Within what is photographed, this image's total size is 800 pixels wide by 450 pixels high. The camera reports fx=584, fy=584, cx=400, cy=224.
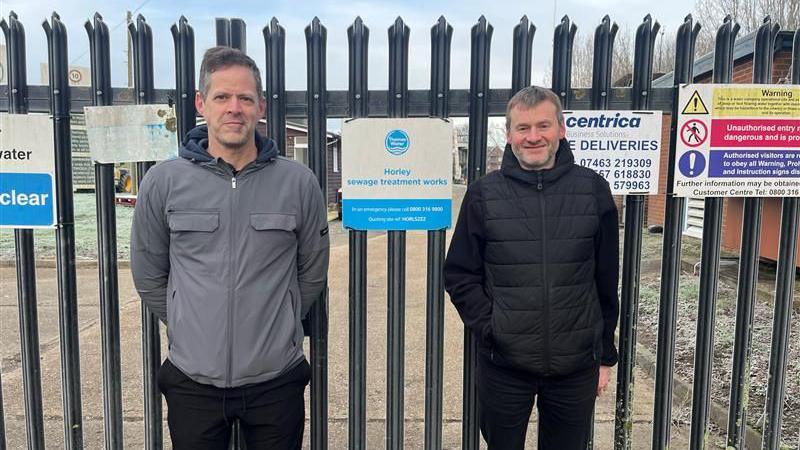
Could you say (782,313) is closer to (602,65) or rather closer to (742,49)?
(602,65)

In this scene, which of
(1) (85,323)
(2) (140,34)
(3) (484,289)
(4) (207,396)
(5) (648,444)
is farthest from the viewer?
(1) (85,323)

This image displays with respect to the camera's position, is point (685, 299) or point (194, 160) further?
point (685, 299)

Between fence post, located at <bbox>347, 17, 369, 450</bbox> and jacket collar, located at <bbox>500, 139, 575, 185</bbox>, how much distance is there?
0.76m

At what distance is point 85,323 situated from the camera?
6.72 meters

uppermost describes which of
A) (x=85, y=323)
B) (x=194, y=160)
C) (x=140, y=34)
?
(x=140, y=34)

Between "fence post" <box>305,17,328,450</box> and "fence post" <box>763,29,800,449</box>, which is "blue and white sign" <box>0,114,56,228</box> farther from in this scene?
"fence post" <box>763,29,800,449</box>

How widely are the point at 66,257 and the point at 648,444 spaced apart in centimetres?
357

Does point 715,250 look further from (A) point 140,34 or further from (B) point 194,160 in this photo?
(A) point 140,34

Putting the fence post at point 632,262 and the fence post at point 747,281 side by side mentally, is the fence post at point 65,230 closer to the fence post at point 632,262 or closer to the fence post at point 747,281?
the fence post at point 632,262

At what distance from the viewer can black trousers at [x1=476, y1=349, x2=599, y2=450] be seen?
245cm

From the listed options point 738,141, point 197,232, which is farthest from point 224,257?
point 738,141

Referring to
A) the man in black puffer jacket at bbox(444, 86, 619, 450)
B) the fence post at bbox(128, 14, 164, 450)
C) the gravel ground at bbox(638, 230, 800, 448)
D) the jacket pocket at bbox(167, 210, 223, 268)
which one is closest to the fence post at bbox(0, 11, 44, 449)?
the fence post at bbox(128, 14, 164, 450)

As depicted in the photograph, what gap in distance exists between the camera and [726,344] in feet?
17.9

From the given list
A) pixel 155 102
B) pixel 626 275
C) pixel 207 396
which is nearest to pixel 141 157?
pixel 155 102
